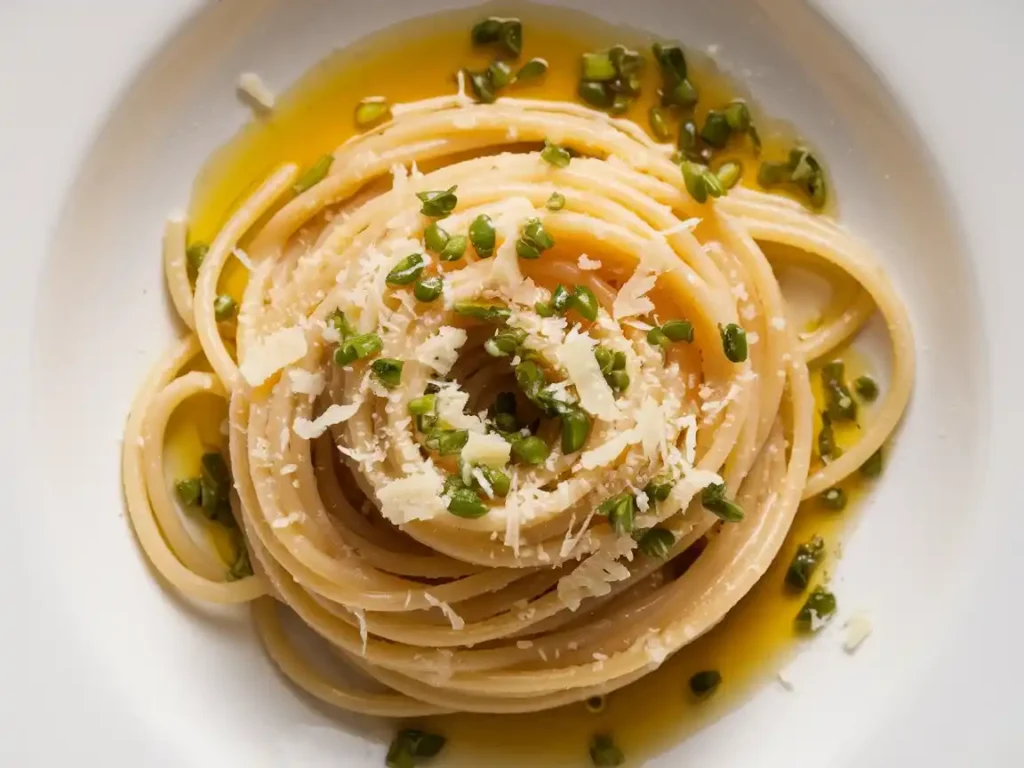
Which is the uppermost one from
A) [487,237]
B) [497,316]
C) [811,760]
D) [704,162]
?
[704,162]

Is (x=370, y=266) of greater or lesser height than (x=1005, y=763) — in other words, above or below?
above

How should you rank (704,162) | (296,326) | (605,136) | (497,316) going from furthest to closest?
(704,162) < (605,136) < (296,326) < (497,316)

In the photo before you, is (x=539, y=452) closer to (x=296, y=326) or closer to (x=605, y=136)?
(x=296, y=326)

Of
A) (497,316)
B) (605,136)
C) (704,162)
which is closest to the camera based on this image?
(497,316)

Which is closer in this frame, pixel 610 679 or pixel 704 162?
pixel 610 679

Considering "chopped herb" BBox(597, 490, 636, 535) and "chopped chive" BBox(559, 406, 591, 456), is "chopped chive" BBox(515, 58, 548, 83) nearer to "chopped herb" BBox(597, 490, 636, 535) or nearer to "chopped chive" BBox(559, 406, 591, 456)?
"chopped chive" BBox(559, 406, 591, 456)

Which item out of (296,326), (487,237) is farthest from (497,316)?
(296,326)

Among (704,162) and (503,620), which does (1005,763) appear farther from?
(704,162)
